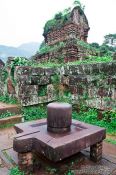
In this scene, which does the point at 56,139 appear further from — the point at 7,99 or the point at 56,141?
the point at 7,99

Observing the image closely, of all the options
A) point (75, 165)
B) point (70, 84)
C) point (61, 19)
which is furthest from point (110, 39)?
point (75, 165)

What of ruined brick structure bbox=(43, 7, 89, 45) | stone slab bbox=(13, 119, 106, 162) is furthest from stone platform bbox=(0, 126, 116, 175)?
ruined brick structure bbox=(43, 7, 89, 45)

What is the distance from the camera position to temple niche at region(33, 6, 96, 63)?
9.15 metres

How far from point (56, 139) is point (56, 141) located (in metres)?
0.07

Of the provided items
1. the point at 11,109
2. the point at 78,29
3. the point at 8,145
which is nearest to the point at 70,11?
the point at 78,29

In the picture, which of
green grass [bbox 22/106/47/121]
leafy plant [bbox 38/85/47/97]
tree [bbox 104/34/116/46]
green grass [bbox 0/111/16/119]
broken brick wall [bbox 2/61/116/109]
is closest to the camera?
broken brick wall [bbox 2/61/116/109]

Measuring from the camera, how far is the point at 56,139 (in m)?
2.44

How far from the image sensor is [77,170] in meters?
2.56

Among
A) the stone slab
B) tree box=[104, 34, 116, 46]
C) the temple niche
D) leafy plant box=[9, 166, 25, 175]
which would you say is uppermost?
tree box=[104, 34, 116, 46]

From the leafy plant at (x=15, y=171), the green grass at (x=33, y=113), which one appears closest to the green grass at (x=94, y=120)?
the green grass at (x=33, y=113)

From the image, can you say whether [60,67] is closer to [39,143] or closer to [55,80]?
[55,80]

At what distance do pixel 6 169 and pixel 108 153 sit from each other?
5.44 feet

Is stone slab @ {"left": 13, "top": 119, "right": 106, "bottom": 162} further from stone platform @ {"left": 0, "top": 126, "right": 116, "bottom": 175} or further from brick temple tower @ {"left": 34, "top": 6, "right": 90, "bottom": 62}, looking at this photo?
brick temple tower @ {"left": 34, "top": 6, "right": 90, "bottom": 62}

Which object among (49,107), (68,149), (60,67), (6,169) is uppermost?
(60,67)
